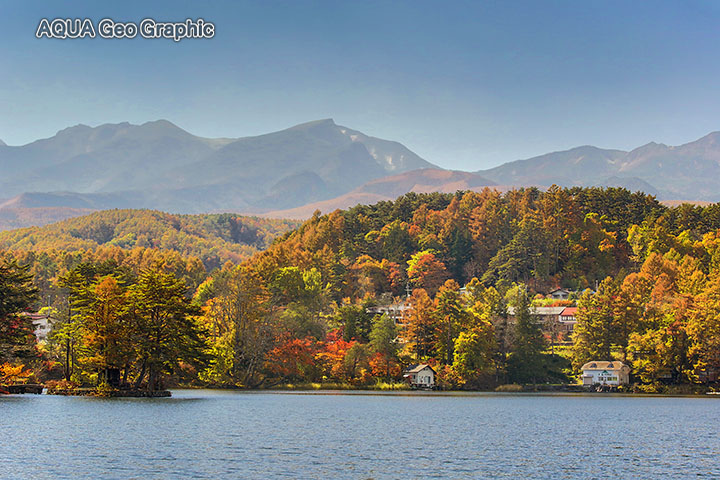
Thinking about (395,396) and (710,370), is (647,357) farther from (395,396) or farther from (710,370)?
(395,396)

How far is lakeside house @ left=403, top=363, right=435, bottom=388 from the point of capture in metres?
111

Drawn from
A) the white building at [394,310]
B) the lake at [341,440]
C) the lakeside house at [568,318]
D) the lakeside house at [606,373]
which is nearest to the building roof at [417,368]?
the lakeside house at [606,373]

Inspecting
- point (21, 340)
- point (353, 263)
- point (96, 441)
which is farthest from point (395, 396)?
point (353, 263)

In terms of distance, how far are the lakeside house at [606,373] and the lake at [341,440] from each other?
35.3 m

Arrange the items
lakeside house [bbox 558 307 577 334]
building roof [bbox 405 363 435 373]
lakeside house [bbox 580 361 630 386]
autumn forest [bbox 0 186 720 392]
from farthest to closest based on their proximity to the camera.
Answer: lakeside house [bbox 558 307 577 334], lakeside house [bbox 580 361 630 386], building roof [bbox 405 363 435 373], autumn forest [bbox 0 186 720 392]

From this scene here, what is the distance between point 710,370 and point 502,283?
6165 cm

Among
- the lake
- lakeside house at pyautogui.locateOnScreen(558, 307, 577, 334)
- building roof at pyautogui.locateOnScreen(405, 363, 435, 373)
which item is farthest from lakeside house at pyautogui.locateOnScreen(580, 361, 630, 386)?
the lake

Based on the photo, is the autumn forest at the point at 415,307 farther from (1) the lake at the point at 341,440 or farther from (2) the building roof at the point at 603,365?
(1) the lake at the point at 341,440

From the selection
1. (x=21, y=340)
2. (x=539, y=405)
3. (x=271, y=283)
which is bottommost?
(x=539, y=405)

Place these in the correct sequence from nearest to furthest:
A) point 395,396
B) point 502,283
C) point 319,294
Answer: point 395,396
point 319,294
point 502,283

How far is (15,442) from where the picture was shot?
141 ft

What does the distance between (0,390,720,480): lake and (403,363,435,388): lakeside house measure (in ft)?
113

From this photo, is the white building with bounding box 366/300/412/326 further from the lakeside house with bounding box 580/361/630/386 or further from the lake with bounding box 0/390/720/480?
the lake with bounding box 0/390/720/480

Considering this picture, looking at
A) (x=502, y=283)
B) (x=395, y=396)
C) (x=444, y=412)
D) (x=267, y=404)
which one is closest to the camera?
(x=444, y=412)
